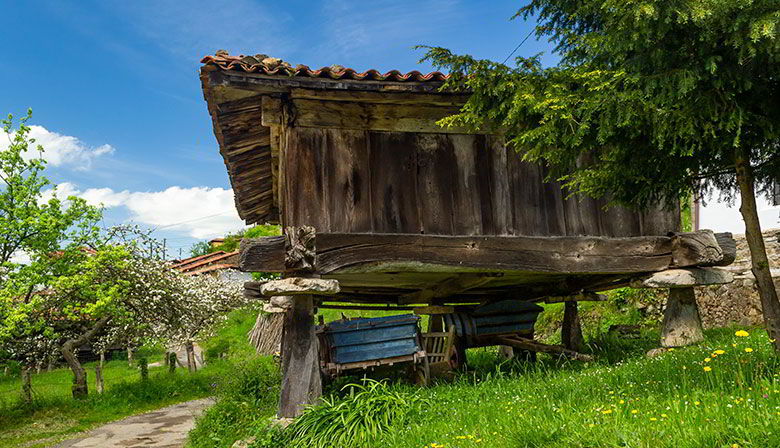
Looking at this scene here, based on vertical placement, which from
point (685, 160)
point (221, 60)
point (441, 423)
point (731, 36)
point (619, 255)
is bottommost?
point (441, 423)

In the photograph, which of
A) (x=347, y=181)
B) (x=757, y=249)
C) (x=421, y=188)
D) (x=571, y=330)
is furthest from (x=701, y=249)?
(x=347, y=181)

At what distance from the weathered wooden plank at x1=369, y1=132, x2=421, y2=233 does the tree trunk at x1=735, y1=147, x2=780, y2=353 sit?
318cm

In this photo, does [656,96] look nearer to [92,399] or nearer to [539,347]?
[539,347]

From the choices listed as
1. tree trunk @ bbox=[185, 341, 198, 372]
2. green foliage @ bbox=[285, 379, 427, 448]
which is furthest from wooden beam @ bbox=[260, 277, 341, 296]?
tree trunk @ bbox=[185, 341, 198, 372]

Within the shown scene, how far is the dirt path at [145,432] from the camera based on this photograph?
10.1 m

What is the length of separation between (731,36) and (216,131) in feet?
17.7

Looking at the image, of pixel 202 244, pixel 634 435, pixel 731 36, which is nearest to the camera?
pixel 634 435

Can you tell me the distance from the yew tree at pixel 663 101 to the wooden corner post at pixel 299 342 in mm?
2079

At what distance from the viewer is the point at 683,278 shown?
7.29 meters

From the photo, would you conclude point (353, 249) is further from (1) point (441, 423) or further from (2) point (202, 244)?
(2) point (202, 244)

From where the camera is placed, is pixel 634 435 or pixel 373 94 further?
pixel 373 94

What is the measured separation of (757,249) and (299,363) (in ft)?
14.5

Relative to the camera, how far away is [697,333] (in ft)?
24.4

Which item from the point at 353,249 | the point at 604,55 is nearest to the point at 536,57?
the point at 604,55
